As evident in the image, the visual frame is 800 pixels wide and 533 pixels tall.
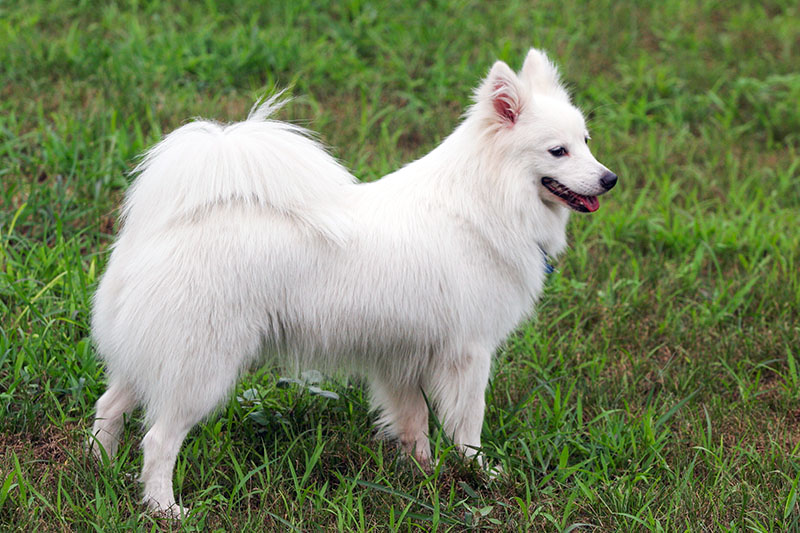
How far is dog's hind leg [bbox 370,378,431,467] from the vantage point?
348 centimetres

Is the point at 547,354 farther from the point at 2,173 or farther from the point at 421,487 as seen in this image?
the point at 2,173

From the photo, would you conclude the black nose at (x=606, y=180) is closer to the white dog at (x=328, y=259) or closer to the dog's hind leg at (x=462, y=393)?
the white dog at (x=328, y=259)

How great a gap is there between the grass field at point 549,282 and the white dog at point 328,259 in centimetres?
31

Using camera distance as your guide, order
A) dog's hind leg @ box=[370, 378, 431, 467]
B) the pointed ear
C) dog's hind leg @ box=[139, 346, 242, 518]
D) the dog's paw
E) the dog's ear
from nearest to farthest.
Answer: dog's hind leg @ box=[139, 346, 242, 518]
the dog's paw
the pointed ear
the dog's ear
dog's hind leg @ box=[370, 378, 431, 467]

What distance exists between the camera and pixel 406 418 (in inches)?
138

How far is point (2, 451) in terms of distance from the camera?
3.26 meters

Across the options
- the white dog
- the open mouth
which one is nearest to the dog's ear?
the white dog

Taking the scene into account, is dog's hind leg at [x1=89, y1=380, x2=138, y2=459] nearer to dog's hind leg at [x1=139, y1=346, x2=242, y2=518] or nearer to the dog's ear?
dog's hind leg at [x1=139, y1=346, x2=242, y2=518]

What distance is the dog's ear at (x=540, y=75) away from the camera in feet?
10.9

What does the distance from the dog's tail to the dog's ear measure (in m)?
0.92

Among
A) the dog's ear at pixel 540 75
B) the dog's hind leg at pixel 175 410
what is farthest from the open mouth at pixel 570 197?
the dog's hind leg at pixel 175 410

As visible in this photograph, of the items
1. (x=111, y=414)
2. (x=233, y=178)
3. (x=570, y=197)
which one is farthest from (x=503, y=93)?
(x=111, y=414)

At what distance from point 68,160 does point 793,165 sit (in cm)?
486

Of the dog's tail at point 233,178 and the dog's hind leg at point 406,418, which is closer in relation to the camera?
the dog's tail at point 233,178
